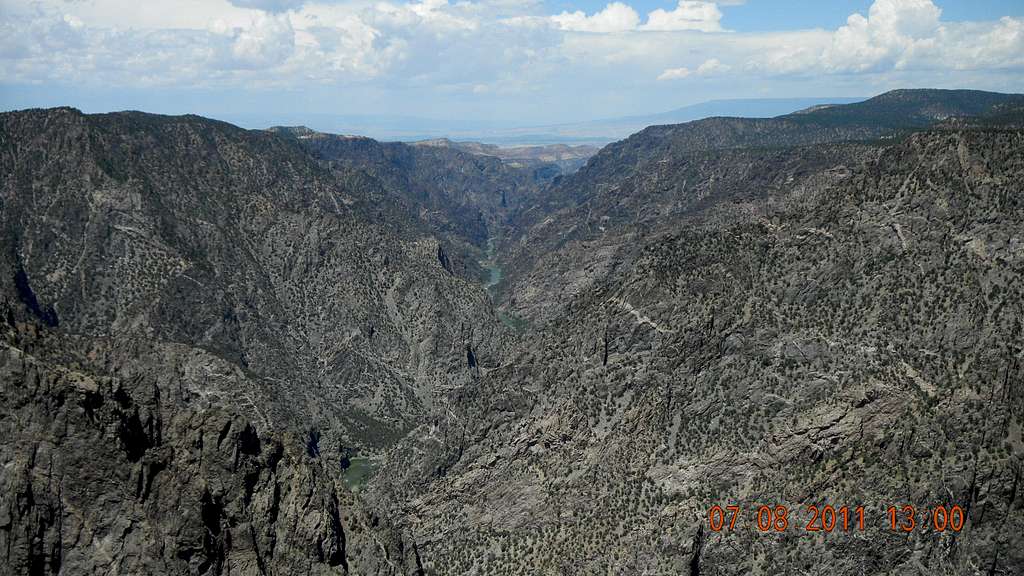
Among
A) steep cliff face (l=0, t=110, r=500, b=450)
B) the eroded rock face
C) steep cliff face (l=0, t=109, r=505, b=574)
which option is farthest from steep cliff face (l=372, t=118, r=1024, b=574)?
steep cliff face (l=0, t=110, r=500, b=450)

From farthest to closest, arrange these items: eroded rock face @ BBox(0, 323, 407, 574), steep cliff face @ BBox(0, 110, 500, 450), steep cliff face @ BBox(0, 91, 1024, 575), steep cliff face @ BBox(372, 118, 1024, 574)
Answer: steep cliff face @ BBox(0, 110, 500, 450) < steep cliff face @ BBox(372, 118, 1024, 574) < steep cliff face @ BBox(0, 91, 1024, 575) < eroded rock face @ BBox(0, 323, 407, 574)

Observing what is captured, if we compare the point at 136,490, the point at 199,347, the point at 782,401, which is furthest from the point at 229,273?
the point at 782,401

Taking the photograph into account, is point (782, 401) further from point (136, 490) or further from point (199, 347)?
point (199, 347)

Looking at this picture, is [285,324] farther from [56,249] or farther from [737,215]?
[737,215]

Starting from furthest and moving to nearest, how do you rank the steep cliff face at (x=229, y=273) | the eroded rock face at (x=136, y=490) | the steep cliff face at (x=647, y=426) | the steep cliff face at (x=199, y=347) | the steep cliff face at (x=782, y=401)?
the steep cliff face at (x=229, y=273) < the steep cliff face at (x=782, y=401) < the steep cliff face at (x=647, y=426) < the steep cliff face at (x=199, y=347) < the eroded rock face at (x=136, y=490)

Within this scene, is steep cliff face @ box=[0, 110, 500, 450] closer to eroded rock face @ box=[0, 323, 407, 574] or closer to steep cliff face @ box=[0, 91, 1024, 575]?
steep cliff face @ box=[0, 91, 1024, 575]

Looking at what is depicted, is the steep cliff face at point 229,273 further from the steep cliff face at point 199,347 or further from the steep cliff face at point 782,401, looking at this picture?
the steep cliff face at point 782,401

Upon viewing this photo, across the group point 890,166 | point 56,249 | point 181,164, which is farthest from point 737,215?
point 56,249

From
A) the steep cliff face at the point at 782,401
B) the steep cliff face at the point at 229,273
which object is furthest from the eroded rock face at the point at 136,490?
the steep cliff face at the point at 229,273
